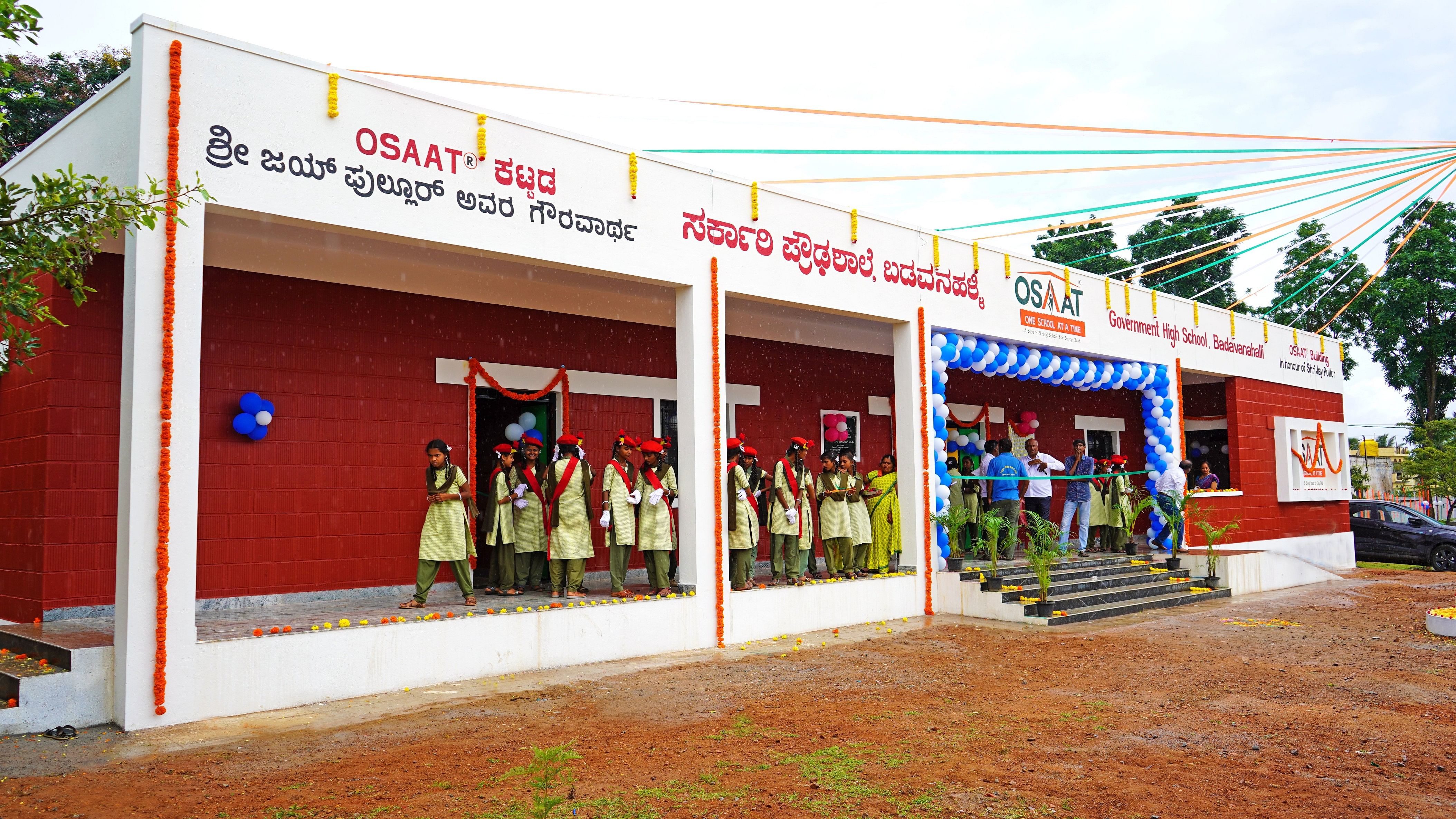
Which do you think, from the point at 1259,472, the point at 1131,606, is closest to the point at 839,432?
the point at 1131,606

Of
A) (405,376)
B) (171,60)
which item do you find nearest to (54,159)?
(171,60)

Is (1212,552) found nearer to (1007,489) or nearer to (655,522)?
(1007,489)

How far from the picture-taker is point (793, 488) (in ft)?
35.3

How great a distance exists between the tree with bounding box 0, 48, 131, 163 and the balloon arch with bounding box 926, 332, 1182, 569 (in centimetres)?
1632

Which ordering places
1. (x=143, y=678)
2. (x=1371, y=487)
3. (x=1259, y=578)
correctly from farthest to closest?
(x=1371, y=487) → (x=1259, y=578) → (x=143, y=678)

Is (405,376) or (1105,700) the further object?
(405,376)

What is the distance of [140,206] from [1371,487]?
130 ft

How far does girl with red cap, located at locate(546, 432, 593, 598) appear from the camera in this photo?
9383 mm

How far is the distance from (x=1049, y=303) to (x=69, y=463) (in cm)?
1163

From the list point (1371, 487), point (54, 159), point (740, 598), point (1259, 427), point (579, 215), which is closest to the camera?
point (54, 159)

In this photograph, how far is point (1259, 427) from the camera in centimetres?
1773

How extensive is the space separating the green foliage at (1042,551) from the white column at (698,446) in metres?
3.83

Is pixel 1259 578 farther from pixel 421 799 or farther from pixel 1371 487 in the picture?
pixel 1371 487

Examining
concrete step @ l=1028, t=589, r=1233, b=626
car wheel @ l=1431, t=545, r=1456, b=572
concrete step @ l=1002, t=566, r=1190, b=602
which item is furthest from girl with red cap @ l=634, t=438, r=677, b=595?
car wheel @ l=1431, t=545, r=1456, b=572
